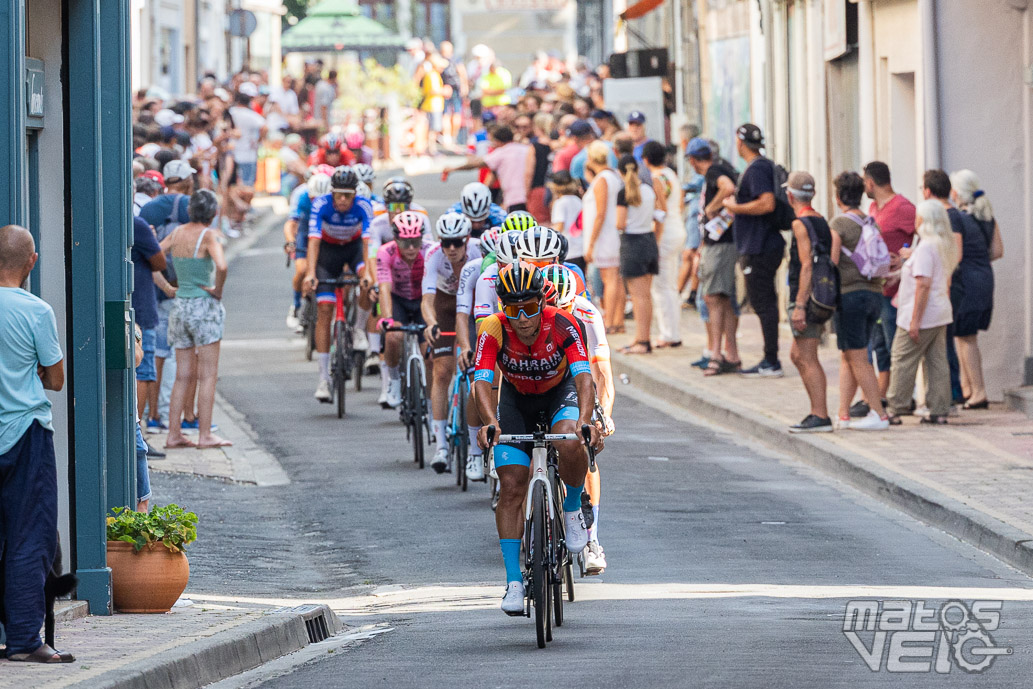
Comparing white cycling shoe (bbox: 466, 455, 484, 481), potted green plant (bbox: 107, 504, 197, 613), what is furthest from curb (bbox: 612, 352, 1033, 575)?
potted green plant (bbox: 107, 504, 197, 613)

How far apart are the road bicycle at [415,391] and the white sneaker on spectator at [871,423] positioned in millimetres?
3393

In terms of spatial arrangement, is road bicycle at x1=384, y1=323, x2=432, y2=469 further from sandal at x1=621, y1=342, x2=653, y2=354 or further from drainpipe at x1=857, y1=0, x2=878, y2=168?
drainpipe at x1=857, y1=0, x2=878, y2=168

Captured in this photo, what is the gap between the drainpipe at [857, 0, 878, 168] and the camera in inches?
806

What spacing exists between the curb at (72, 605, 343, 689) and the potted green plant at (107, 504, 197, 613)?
23.1 inches

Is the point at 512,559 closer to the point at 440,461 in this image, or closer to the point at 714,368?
the point at 440,461

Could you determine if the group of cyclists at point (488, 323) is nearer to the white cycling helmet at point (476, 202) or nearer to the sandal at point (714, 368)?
the white cycling helmet at point (476, 202)

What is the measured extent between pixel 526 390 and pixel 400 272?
5.56 meters

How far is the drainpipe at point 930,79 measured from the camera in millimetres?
17500

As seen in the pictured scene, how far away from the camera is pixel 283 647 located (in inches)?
372

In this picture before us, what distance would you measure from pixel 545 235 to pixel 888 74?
9.92 meters

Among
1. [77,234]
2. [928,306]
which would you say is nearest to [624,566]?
[77,234]

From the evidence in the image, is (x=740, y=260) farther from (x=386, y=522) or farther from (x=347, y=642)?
(x=347, y=642)

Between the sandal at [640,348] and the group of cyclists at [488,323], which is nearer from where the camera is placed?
the group of cyclists at [488,323]

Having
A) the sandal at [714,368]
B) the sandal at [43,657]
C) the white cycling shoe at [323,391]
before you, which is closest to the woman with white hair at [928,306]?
the sandal at [714,368]
